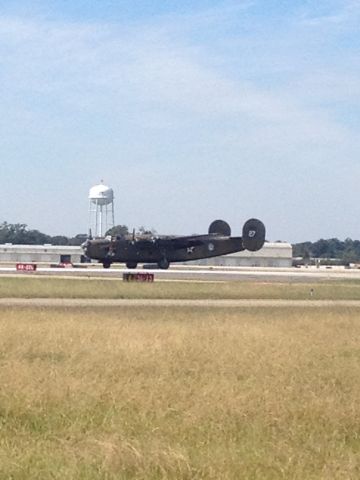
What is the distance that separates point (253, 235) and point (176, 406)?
72208 millimetres

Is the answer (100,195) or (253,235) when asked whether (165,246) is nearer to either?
(253,235)

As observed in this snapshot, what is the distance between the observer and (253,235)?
3327 inches

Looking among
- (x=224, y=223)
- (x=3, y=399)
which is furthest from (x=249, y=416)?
(x=224, y=223)

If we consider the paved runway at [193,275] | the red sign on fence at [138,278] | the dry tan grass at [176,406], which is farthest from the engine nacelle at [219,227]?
the dry tan grass at [176,406]

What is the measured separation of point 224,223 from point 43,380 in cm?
8233

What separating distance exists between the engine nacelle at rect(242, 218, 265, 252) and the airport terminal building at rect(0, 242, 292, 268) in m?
51.8

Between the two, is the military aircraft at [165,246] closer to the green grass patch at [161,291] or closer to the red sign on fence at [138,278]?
the red sign on fence at [138,278]

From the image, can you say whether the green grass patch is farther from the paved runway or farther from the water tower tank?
the water tower tank

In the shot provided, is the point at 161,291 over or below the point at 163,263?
below

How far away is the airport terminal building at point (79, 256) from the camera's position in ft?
454

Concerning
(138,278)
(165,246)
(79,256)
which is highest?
(165,246)

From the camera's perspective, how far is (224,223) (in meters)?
96.1

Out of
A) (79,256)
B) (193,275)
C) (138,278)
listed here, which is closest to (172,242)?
(193,275)

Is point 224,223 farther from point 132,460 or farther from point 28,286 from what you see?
point 132,460
